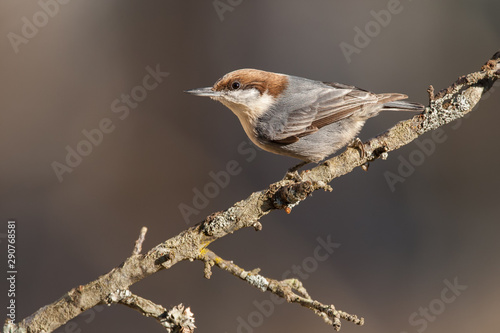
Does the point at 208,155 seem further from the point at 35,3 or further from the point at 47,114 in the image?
the point at 35,3

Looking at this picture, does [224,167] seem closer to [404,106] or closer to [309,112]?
[309,112]

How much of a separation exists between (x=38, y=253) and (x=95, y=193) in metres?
0.66

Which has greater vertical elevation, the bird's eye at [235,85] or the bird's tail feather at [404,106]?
the bird's eye at [235,85]

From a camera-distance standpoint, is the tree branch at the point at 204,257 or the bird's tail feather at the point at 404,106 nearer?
the tree branch at the point at 204,257

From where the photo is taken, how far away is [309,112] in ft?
8.14

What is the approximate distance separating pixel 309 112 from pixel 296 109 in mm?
68

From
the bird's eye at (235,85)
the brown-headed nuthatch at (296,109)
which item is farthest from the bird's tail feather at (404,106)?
the bird's eye at (235,85)

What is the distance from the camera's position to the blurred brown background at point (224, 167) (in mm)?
3877

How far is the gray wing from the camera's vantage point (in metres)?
2.44

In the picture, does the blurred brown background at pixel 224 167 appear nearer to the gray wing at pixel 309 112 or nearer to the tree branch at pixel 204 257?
the gray wing at pixel 309 112

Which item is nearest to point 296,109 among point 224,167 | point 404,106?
point 404,106

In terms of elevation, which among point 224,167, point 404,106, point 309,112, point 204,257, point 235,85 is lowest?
point 204,257

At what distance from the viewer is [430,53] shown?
4.55 m

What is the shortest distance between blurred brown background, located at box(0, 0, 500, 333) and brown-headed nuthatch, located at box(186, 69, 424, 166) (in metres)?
1.71
